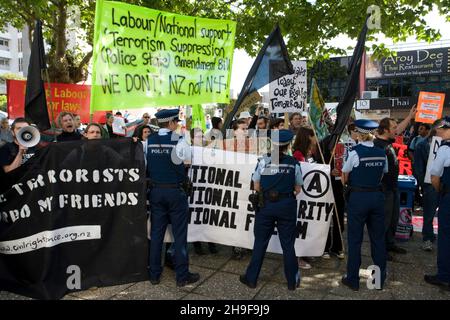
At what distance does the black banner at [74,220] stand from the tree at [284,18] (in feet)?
19.5

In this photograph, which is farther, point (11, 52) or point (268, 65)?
point (11, 52)

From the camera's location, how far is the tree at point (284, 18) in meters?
8.32

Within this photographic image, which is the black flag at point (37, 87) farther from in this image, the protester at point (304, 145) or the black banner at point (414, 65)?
the black banner at point (414, 65)


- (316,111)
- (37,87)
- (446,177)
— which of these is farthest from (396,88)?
(37,87)

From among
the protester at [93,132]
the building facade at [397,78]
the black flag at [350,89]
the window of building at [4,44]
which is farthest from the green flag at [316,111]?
the window of building at [4,44]

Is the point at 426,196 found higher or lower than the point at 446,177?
lower

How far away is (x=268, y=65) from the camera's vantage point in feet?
16.6

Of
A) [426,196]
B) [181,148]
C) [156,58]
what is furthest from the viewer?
[426,196]

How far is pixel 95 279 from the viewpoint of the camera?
4273 mm

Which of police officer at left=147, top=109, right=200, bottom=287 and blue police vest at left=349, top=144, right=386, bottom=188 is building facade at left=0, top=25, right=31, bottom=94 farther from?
blue police vest at left=349, top=144, right=386, bottom=188

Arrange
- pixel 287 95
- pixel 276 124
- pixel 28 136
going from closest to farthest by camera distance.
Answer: pixel 28 136 < pixel 276 124 < pixel 287 95

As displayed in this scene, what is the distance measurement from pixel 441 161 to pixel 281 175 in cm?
190

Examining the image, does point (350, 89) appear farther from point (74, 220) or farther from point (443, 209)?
point (74, 220)
